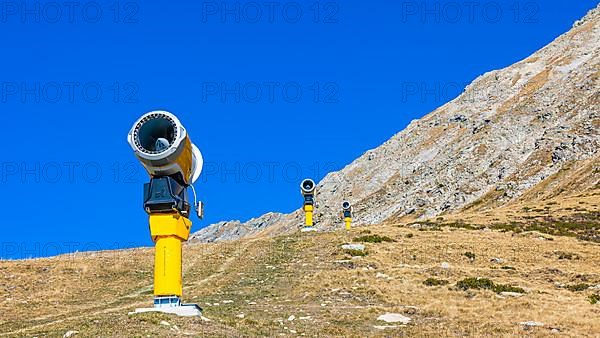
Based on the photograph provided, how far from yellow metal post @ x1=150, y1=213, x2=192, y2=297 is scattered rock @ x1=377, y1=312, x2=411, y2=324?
22.2ft

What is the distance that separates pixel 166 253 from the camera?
18906 mm

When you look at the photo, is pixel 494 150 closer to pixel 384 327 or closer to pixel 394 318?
pixel 394 318

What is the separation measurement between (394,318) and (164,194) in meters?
8.50

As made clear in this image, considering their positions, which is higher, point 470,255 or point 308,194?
point 308,194

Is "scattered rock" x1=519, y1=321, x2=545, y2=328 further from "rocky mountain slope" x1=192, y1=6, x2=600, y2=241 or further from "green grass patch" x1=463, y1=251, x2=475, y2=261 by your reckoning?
"rocky mountain slope" x1=192, y1=6, x2=600, y2=241

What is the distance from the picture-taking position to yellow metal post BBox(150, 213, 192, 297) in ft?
61.7

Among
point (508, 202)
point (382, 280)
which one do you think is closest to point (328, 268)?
point (382, 280)

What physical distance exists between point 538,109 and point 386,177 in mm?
32282

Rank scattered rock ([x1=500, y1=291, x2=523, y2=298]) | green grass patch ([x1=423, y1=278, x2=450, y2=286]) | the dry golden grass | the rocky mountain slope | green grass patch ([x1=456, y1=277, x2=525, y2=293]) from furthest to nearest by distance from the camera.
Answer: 1. the rocky mountain slope
2. green grass patch ([x1=423, y1=278, x2=450, y2=286])
3. green grass patch ([x1=456, y1=277, x2=525, y2=293])
4. scattered rock ([x1=500, y1=291, x2=523, y2=298])
5. the dry golden grass

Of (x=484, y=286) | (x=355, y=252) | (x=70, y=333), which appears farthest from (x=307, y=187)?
(x=70, y=333)

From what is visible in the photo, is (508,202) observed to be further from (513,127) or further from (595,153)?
(513,127)

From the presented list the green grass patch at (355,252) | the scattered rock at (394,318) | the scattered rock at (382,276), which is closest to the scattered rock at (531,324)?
the scattered rock at (394,318)

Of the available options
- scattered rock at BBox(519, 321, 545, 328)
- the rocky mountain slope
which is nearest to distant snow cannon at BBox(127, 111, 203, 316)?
scattered rock at BBox(519, 321, 545, 328)

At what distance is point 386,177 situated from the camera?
132m
